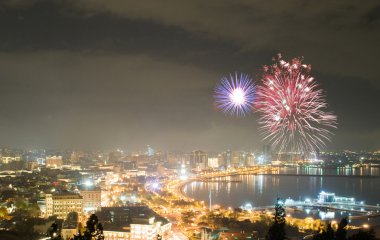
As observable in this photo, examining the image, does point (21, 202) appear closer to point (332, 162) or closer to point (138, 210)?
point (138, 210)

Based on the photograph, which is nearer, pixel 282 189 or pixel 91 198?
pixel 91 198

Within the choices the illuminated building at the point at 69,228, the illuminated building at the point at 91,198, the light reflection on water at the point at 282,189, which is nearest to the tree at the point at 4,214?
the illuminated building at the point at 69,228

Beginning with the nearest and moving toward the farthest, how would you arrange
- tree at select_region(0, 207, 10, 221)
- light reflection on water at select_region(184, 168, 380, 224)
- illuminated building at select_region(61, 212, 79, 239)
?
1. illuminated building at select_region(61, 212, 79, 239)
2. tree at select_region(0, 207, 10, 221)
3. light reflection on water at select_region(184, 168, 380, 224)

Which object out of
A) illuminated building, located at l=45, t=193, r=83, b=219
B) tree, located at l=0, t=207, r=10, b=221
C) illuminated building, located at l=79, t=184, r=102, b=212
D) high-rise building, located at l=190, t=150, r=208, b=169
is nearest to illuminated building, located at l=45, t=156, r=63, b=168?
high-rise building, located at l=190, t=150, r=208, b=169

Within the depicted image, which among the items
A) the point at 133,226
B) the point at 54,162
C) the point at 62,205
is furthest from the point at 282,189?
the point at 54,162

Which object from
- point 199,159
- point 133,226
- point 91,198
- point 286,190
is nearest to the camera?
point 133,226

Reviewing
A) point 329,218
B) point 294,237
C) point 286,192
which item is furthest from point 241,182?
point 294,237

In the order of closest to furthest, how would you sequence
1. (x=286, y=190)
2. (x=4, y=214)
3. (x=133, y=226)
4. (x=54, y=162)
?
1. (x=133, y=226)
2. (x=4, y=214)
3. (x=286, y=190)
4. (x=54, y=162)

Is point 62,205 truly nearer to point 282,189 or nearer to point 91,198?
point 91,198

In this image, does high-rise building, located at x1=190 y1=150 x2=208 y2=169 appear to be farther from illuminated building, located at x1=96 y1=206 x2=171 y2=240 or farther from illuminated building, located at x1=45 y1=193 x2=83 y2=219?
illuminated building, located at x1=96 y1=206 x2=171 y2=240
